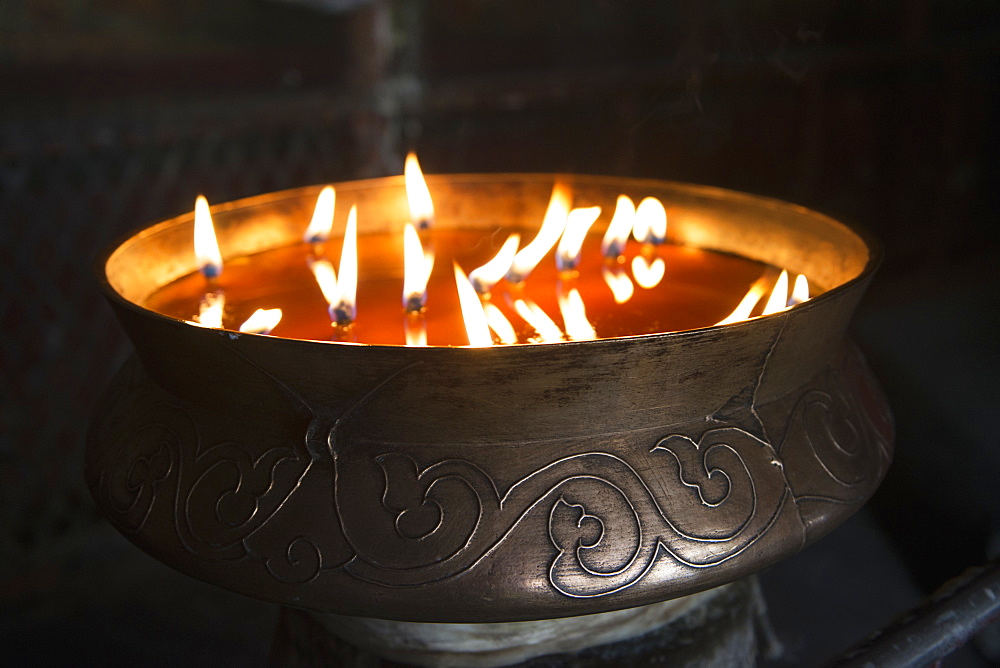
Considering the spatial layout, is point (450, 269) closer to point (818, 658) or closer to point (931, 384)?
point (818, 658)

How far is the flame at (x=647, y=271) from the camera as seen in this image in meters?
1.10

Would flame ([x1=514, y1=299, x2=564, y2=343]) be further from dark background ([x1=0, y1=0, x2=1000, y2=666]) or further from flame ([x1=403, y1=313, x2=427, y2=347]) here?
dark background ([x1=0, y1=0, x2=1000, y2=666])

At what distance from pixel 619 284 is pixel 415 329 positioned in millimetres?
301

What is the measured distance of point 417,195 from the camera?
4.19ft

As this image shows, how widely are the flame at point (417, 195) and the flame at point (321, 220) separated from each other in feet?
0.39

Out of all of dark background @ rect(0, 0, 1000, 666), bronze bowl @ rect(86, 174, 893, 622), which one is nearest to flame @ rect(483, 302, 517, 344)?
bronze bowl @ rect(86, 174, 893, 622)

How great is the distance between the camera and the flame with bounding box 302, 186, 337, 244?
4.10ft

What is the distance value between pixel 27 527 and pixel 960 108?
11.9 ft

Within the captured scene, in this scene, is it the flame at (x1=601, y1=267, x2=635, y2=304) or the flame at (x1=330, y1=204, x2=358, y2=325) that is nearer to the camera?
the flame at (x1=330, y1=204, x2=358, y2=325)

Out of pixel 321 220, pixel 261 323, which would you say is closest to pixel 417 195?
pixel 321 220

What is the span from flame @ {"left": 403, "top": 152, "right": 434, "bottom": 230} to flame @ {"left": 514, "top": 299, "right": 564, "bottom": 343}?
1.05 feet

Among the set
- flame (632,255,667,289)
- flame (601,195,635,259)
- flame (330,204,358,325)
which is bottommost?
flame (330,204,358,325)

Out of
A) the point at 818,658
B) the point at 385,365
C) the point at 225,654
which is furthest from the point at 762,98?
the point at 385,365

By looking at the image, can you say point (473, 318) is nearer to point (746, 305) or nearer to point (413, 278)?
point (413, 278)
